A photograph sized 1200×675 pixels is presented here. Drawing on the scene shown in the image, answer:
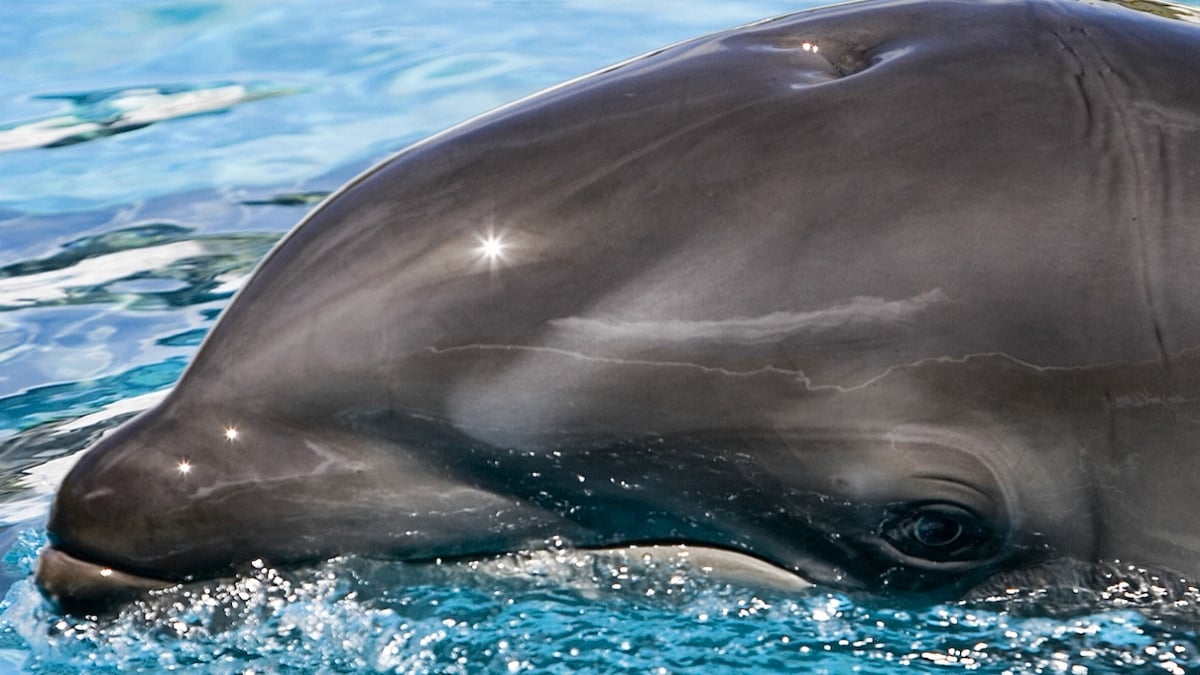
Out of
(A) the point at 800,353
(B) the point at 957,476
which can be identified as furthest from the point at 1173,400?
(A) the point at 800,353

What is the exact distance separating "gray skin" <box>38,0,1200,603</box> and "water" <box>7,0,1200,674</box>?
119 mm

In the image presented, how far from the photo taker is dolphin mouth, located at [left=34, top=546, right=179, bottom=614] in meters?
3.67

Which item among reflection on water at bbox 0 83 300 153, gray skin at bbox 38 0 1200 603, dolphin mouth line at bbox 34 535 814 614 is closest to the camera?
gray skin at bbox 38 0 1200 603

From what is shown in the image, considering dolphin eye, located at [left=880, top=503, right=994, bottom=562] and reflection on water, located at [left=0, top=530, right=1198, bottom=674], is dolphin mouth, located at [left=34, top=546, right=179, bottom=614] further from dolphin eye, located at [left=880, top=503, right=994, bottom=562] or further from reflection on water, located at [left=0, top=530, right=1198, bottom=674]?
dolphin eye, located at [left=880, top=503, right=994, bottom=562]

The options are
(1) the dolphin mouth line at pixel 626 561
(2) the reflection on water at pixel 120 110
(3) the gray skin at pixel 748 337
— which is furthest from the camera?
(2) the reflection on water at pixel 120 110

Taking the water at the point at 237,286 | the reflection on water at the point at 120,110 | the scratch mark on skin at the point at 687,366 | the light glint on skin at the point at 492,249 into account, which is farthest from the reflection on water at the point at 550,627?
the reflection on water at the point at 120,110

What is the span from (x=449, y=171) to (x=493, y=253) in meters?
0.23

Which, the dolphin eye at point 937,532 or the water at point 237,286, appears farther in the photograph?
the water at point 237,286

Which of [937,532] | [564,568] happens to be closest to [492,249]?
[564,568]

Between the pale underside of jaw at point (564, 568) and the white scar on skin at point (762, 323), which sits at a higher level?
the white scar on skin at point (762, 323)

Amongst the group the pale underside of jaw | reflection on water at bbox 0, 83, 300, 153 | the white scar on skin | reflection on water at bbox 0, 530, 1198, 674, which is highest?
reflection on water at bbox 0, 83, 300, 153

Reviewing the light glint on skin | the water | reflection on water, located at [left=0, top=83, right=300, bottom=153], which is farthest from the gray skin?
reflection on water, located at [left=0, top=83, right=300, bottom=153]

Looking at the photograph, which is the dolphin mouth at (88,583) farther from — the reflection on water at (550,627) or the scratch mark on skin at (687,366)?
the scratch mark on skin at (687,366)

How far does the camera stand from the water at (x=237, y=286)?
370cm
